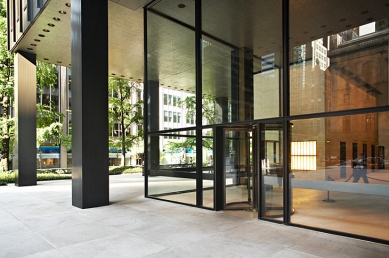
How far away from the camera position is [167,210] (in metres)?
8.80

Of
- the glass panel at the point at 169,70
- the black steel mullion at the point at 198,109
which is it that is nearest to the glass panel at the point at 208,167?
the black steel mullion at the point at 198,109

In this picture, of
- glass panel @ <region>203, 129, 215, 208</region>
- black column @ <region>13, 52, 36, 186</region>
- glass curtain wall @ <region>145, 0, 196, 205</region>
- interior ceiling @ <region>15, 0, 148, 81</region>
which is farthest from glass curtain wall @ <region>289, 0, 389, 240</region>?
black column @ <region>13, 52, 36, 186</region>

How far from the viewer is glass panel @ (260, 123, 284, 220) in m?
7.49

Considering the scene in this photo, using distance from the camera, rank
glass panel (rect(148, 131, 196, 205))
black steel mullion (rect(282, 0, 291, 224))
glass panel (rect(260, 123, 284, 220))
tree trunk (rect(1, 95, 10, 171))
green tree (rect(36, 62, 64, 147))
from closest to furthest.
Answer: black steel mullion (rect(282, 0, 291, 224)), glass panel (rect(260, 123, 284, 220)), glass panel (rect(148, 131, 196, 205)), tree trunk (rect(1, 95, 10, 171)), green tree (rect(36, 62, 64, 147))

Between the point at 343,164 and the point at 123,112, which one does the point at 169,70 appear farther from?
the point at 123,112

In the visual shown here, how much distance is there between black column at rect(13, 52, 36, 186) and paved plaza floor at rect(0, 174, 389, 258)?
6557 mm

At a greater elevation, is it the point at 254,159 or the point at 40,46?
the point at 40,46

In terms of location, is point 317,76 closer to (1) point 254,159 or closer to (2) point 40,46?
(1) point 254,159

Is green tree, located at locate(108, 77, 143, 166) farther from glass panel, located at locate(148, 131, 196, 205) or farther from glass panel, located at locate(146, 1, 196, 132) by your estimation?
glass panel, located at locate(148, 131, 196, 205)

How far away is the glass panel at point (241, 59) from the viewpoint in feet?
25.4

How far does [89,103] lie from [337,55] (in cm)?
729

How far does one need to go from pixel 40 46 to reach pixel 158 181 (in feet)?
31.7

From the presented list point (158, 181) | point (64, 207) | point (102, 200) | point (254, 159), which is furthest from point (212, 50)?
point (64, 207)

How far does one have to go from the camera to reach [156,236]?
615 centimetres
